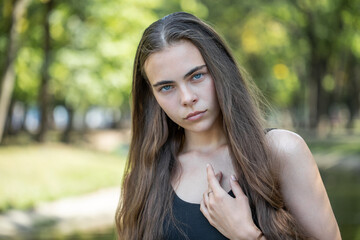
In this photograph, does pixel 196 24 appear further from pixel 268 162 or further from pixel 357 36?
pixel 357 36

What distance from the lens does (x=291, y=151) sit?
1.87m

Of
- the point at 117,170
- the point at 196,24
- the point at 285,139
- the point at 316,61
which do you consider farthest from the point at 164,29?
the point at 316,61

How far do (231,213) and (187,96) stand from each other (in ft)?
1.50

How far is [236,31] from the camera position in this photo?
948 inches

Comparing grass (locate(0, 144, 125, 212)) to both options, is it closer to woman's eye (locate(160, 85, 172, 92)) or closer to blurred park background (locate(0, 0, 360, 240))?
blurred park background (locate(0, 0, 360, 240))

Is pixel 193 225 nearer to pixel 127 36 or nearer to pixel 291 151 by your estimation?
pixel 291 151

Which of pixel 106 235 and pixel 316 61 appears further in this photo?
pixel 316 61

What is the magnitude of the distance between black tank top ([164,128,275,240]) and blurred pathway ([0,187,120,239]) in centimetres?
726

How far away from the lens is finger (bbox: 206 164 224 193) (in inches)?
75.4

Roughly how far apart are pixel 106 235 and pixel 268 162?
276 inches

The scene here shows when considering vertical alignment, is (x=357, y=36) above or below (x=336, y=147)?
above

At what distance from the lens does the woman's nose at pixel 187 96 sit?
6.34 feet

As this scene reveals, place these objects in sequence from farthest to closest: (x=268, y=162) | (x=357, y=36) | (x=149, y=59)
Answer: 1. (x=357, y=36)
2. (x=149, y=59)
3. (x=268, y=162)

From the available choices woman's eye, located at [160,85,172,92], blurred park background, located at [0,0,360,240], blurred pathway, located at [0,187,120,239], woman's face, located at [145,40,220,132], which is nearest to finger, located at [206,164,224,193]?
woman's face, located at [145,40,220,132]
